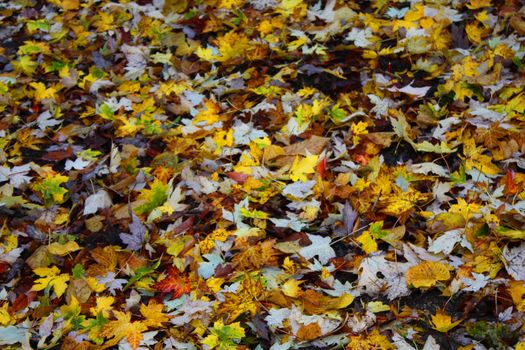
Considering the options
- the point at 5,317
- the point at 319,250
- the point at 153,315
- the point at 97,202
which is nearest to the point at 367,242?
the point at 319,250

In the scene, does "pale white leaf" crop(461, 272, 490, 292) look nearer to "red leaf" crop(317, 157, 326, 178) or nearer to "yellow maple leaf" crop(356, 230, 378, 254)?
"yellow maple leaf" crop(356, 230, 378, 254)

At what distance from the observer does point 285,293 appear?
2305mm

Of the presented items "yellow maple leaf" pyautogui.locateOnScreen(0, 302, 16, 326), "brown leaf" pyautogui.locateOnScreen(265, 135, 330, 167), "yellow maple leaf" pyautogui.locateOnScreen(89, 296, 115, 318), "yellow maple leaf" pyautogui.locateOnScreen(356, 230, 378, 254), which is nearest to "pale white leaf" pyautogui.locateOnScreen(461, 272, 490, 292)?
"yellow maple leaf" pyautogui.locateOnScreen(356, 230, 378, 254)

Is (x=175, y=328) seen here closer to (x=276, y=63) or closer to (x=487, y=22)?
(x=276, y=63)

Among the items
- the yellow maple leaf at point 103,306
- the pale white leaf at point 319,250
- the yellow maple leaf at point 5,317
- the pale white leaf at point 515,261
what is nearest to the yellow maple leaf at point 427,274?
the pale white leaf at point 515,261

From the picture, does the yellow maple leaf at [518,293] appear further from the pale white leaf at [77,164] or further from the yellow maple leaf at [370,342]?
the pale white leaf at [77,164]

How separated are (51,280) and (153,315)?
56 centimetres

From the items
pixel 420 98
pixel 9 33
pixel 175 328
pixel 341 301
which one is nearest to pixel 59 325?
pixel 175 328

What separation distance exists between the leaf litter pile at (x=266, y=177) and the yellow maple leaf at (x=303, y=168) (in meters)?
0.01

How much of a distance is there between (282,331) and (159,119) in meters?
1.66

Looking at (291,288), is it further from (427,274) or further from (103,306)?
(103,306)

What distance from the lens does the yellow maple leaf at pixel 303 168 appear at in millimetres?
2762

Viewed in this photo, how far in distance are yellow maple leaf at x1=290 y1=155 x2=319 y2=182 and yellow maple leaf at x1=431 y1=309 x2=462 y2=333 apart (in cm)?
93

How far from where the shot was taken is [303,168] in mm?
2803
